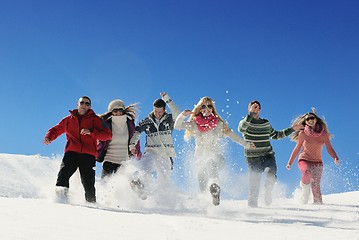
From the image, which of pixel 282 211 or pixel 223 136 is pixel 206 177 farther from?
pixel 282 211

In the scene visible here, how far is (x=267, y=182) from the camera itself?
9.37m

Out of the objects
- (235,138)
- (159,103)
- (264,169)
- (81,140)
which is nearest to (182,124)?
(159,103)

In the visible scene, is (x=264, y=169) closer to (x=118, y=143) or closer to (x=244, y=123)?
(x=244, y=123)

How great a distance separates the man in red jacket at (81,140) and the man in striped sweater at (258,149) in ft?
10.1

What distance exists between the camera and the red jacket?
7.52 m

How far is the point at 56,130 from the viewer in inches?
301

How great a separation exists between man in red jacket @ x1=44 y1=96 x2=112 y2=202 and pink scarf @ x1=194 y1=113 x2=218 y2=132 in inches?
64.9

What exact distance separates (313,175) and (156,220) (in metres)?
5.60

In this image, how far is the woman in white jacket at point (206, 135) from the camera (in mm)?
8148

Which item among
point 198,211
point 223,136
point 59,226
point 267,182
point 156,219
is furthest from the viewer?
point 267,182

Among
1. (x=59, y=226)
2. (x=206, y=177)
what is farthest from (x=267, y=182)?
(x=59, y=226)

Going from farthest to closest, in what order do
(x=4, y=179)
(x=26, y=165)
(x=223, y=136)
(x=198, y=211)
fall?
(x=26, y=165) < (x=4, y=179) < (x=223, y=136) < (x=198, y=211)

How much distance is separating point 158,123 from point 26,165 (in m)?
14.0

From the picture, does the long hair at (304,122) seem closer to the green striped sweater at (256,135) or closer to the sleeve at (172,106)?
the green striped sweater at (256,135)
